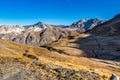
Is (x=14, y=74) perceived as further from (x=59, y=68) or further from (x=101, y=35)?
(x=101, y=35)

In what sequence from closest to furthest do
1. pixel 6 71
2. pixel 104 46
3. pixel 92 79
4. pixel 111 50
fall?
pixel 92 79, pixel 6 71, pixel 111 50, pixel 104 46

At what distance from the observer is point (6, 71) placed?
1211 inches

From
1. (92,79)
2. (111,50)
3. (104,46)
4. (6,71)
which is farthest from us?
(104,46)

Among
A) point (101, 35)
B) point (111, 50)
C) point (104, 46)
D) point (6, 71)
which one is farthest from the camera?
point (101, 35)

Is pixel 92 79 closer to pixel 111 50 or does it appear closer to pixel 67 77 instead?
pixel 67 77

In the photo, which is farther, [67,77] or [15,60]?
[15,60]

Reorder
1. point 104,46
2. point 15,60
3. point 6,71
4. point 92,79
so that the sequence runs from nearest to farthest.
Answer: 1. point 92,79
2. point 6,71
3. point 15,60
4. point 104,46

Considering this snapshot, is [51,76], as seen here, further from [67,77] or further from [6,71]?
[6,71]

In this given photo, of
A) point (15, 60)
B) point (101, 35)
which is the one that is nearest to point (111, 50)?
point (101, 35)

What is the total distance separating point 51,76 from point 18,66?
17.6ft

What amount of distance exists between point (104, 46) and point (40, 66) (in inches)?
4434

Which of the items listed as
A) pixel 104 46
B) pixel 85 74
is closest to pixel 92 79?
pixel 85 74

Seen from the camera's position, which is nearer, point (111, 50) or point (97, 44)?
point (111, 50)

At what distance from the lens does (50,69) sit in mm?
31203
